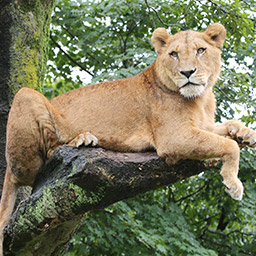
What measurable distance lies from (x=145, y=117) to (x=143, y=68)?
3538 mm

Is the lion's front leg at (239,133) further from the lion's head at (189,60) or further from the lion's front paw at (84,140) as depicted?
the lion's front paw at (84,140)

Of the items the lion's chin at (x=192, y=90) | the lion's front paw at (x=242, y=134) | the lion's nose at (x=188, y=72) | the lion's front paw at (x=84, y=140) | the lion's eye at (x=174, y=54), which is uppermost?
the lion's eye at (x=174, y=54)

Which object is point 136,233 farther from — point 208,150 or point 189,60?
point 189,60

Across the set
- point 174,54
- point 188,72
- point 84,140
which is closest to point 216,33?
point 174,54

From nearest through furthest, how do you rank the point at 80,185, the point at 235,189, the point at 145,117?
the point at 80,185 → the point at 235,189 → the point at 145,117

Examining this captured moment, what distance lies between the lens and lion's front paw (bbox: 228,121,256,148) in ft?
16.0

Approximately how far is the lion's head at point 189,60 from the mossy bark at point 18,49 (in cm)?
225

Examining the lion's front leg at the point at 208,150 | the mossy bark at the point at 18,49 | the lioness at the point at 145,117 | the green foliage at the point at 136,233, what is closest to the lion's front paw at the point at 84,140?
the lioness at the point at 145,117

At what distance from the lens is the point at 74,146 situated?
498 centimetres

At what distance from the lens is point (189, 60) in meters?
5.04

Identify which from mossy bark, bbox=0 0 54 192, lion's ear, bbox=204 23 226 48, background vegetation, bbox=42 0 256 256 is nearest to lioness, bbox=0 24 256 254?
lion's ear, bbox=204 23 226 48

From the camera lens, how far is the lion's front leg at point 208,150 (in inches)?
185

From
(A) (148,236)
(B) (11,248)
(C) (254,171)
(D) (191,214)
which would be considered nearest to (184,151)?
(B) (11,248)

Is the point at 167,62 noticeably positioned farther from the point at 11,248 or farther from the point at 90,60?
the point at 90,60
